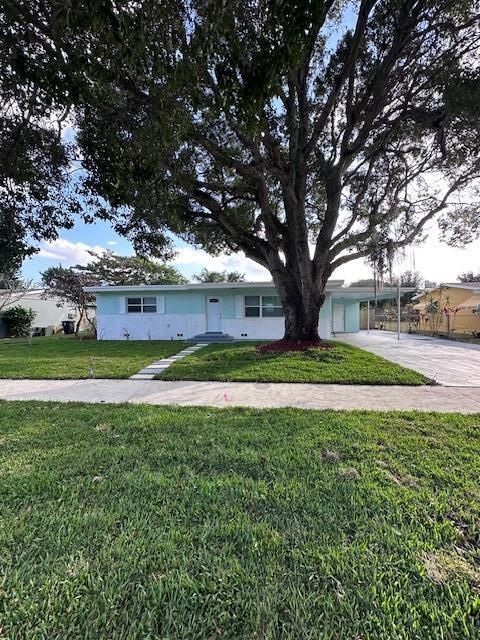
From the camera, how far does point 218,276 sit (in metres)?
34.1

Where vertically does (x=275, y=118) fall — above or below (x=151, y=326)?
above

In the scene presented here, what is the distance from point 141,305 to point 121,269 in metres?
13.1

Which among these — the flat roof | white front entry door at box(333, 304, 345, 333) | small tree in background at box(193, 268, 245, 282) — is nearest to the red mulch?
the flat roof

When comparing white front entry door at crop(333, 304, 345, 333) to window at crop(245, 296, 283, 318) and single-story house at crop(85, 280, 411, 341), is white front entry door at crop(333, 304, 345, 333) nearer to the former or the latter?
single-story house at crop(85, 280, 411, 341)

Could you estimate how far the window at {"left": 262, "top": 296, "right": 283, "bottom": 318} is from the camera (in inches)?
578

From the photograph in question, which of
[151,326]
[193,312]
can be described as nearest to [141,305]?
[151,326]

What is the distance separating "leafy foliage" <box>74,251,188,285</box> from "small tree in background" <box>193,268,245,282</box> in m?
6.39

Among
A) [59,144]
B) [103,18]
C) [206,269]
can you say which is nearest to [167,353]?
[59,144]

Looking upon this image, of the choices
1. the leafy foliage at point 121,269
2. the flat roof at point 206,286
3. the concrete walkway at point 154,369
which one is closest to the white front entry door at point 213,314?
the flat roof at point 206,286

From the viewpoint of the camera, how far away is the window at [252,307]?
1486cm

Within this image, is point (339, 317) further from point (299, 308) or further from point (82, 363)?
point (82, 363)

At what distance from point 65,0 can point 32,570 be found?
4.08 metres

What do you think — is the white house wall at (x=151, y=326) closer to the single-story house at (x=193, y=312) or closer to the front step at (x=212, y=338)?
the single-story house at (x=193, y=312)

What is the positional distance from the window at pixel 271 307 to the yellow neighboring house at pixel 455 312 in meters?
10.1
